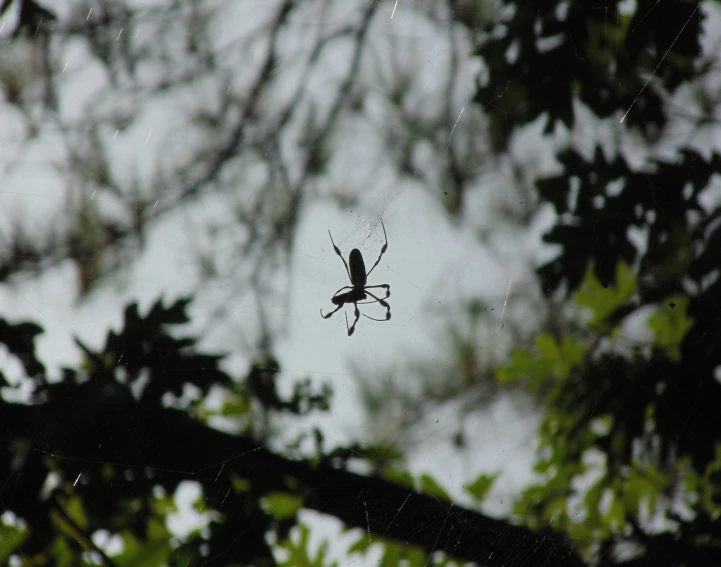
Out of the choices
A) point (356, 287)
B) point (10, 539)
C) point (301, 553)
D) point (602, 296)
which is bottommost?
point (301, 553)

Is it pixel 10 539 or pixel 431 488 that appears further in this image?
pixel 431 488

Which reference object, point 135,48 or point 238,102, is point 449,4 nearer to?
point 238,102

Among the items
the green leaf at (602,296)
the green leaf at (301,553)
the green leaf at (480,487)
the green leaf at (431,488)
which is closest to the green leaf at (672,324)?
the green leaf at (602,296)

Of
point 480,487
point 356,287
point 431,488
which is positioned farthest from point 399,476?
point 356,287

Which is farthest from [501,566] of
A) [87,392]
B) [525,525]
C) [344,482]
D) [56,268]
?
[56,268]

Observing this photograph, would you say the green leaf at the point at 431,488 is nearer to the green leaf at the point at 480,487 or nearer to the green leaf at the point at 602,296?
the green leaf at the point at 480,487

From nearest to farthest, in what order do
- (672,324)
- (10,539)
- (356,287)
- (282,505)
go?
(10,539), (282,505), (356,287), (672,324)

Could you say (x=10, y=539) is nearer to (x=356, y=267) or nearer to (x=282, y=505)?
(x=282, y=505)
